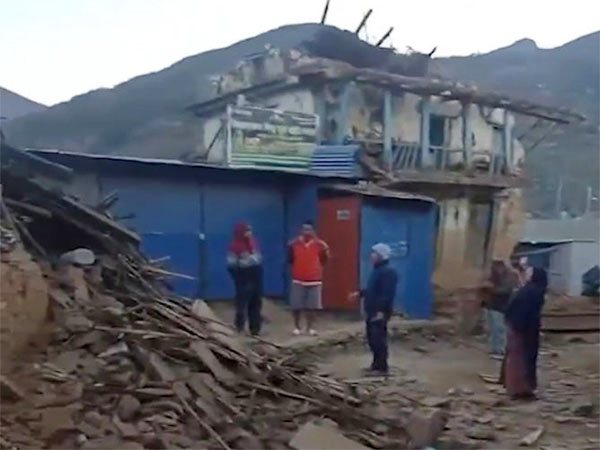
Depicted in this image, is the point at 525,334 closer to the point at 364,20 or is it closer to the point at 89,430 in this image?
the point at 89,430

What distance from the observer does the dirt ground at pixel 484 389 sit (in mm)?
7672

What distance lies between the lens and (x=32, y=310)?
240 inches

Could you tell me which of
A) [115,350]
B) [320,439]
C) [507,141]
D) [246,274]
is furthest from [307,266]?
[507,141]

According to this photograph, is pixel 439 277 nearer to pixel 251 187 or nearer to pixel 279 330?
pixel 251 187

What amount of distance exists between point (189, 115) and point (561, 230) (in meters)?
12.6

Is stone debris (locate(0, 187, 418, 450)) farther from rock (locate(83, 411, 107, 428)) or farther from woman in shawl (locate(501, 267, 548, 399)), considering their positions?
woman in shawl (locate(501, 267, 548, 399))

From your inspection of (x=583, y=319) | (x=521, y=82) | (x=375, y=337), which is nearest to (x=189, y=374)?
(x=375, y=337)

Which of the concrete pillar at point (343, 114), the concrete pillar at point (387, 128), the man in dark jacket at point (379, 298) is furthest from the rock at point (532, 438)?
the concrete pillar at point (387, 128)

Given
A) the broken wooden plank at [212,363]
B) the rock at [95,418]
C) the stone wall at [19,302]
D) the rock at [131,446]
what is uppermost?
the stone wall at [19,302]

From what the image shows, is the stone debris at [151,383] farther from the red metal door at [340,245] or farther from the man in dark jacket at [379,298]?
the red metal door at [340,245]

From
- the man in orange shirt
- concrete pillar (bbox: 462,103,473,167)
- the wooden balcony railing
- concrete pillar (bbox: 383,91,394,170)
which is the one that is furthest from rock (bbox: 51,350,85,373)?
concrete pillar (bbox: 462,103,473,167)

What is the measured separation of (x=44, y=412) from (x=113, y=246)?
2.90 meters

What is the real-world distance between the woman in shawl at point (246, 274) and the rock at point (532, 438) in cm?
414

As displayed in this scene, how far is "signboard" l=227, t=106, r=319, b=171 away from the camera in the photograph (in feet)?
59.4
